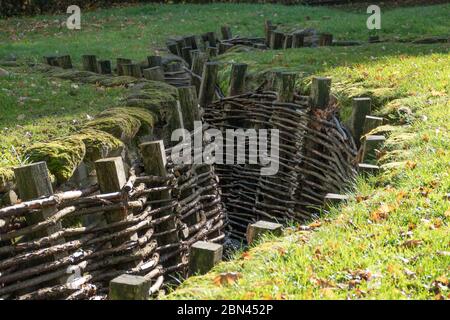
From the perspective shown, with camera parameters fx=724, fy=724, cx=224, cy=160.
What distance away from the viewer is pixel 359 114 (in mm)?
7281

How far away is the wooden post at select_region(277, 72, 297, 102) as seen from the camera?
28.3 ft

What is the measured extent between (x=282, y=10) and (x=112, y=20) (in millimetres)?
5122

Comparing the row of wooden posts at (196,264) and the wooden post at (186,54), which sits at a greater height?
the row of wooden posts at (196,264)

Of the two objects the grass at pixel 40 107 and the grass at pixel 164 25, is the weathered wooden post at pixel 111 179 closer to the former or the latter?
the grass at pixel 40 107

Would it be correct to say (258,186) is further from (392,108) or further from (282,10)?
(282,10)

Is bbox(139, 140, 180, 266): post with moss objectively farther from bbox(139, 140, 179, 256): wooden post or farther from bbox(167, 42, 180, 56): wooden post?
bbox(167, 42, 180, 56): wooden post

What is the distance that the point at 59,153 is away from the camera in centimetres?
566

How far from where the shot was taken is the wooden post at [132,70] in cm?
1042

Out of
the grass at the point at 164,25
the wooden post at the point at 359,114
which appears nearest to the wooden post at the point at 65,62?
the grass at the point at 164,25

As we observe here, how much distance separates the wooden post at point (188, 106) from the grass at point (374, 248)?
2441 millimetres

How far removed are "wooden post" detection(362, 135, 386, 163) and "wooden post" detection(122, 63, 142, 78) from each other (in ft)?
15.7

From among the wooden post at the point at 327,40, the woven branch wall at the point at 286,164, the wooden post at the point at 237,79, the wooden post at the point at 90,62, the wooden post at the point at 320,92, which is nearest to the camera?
the woven branch wall at the point at 286,164

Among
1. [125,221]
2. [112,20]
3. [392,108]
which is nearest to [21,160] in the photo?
[125,221]

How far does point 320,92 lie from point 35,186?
3.83 m
